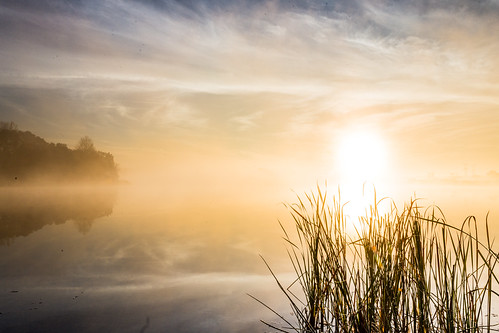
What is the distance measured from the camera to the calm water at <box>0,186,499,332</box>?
18.6 feet

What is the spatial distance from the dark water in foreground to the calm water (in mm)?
17

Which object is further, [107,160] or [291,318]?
[107,160]

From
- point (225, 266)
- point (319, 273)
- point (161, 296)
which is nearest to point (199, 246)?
point (225, 266)

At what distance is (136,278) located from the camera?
8.30 m

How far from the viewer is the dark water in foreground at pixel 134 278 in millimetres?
5668

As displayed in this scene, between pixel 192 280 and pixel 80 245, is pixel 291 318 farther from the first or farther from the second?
pixel 80 245

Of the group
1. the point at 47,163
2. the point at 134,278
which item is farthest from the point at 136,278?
the point at 47,163

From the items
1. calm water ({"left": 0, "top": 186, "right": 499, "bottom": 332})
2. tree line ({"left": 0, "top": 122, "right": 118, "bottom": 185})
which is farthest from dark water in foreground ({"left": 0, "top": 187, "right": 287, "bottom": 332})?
tree line ({"left": 0, "top": 122, "right": 118, "bottom": 185})

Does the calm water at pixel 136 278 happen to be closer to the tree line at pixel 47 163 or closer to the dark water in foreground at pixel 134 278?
the dark water in foreground at pixel 134 278

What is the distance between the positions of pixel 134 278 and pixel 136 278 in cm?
5

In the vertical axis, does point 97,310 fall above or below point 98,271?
below

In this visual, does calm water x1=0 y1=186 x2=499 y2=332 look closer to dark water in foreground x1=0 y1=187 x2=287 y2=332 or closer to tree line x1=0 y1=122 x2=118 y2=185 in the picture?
dark water in foreground x1=0 y1=187 x2=287 y2=332

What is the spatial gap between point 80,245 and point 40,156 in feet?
220

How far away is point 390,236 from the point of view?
3496mm
